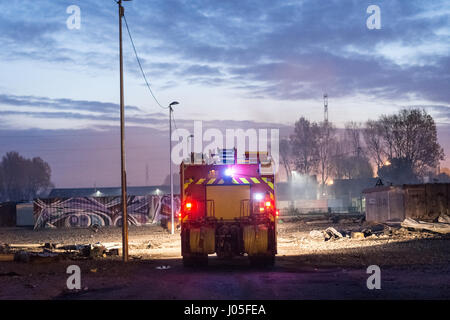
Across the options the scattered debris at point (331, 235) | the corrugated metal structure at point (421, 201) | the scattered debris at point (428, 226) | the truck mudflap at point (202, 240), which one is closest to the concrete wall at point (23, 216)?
the scattered debris at point (331, 235)

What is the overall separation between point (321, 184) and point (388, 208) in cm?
5728

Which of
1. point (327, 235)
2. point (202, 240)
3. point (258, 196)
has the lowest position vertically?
point (327, 235)

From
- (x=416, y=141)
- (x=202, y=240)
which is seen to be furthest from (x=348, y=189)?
(x=202, y=240)

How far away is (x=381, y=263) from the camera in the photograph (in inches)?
732

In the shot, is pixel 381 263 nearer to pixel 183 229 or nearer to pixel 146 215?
pixel 183 229

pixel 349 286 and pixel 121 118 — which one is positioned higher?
pixel 121 118

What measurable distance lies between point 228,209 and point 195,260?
1930mm

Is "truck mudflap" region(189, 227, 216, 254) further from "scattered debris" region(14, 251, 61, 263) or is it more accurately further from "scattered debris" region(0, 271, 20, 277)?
"scattered debris" region(14, 251, 61, 263)

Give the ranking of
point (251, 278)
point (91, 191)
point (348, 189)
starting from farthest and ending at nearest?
point (91, 191) → point (348, 189) → point (251, 278)

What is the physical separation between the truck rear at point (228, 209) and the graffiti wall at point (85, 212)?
38.4 meters

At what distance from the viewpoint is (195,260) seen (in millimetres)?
18062

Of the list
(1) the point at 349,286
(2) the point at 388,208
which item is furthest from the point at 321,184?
(1) the point at 349,286

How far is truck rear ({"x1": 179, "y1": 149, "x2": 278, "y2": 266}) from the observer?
1766 cm

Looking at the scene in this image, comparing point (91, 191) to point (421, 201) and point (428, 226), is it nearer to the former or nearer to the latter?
point (421, 201)
